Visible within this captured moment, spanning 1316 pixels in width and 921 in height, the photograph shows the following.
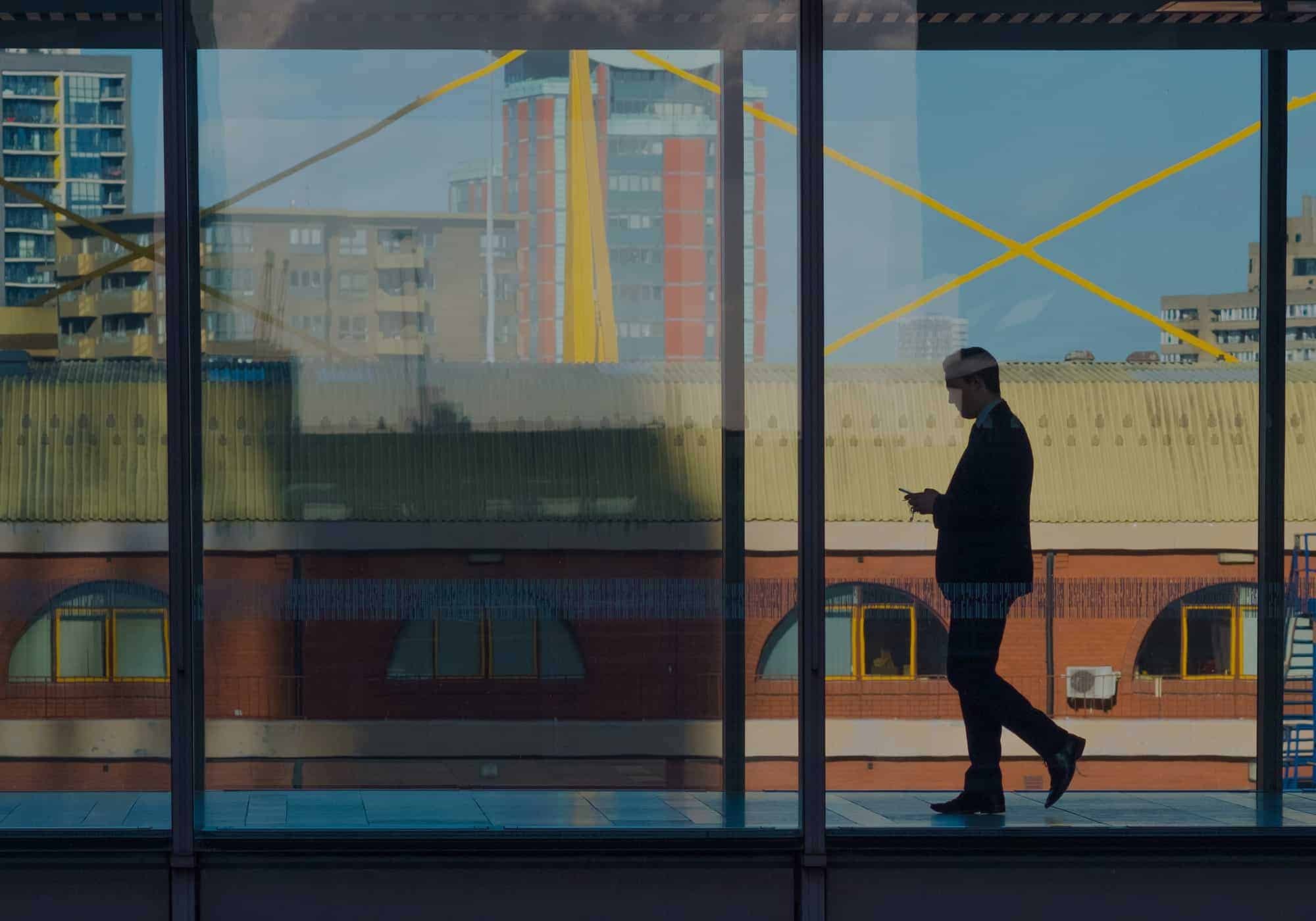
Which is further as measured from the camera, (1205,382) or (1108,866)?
(1205,382)

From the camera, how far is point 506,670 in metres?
6.26

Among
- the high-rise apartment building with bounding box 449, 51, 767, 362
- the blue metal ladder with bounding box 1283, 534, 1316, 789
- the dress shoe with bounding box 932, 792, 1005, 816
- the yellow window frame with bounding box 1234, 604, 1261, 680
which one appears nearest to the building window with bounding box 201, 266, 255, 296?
the high-rise apartment building with bounding box 449, 51, 767, 362

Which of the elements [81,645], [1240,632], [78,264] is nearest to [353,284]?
[78,264]

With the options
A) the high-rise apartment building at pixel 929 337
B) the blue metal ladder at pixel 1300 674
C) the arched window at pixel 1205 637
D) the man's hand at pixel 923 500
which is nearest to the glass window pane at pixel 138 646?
the man's hand at pixel 923 500

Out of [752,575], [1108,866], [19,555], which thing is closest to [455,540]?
[752,575]

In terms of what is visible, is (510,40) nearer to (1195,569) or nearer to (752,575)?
(752,575)

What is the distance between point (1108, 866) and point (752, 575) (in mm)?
1550

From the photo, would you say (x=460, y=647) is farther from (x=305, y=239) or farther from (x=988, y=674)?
(x=988, y=674)

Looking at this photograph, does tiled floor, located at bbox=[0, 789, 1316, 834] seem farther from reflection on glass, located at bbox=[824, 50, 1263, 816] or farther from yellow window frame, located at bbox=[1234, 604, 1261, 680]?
yellow window frame, located at bbox=[1234, 604, 1261, 680]

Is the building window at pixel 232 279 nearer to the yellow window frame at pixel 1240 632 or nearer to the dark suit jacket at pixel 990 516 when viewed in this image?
the dark suit jacket at pixel 990 516

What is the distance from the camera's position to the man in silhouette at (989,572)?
632 centimetres

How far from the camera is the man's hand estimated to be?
6.29m

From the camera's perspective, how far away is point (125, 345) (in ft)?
19.8

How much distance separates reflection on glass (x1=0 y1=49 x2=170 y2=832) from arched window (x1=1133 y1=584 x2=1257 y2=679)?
3.49 meters
